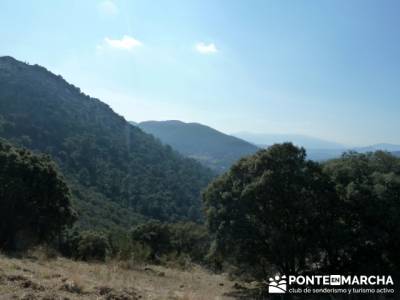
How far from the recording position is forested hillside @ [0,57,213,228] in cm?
8531

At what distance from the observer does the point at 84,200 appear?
2936 inches

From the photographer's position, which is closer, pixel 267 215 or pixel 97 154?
pixel 267 215

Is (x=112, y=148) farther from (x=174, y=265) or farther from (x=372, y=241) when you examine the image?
(x=372, y=241)

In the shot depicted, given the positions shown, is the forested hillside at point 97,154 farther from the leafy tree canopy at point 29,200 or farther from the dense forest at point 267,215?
the leafy tree canopy at point 29,200

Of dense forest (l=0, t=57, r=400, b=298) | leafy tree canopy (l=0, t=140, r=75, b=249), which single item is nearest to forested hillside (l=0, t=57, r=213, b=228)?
dense forest (l=0, t=57, r=400, b=298)

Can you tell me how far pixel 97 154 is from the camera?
105 meters

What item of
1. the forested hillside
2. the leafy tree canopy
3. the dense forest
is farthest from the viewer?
the forested hillside

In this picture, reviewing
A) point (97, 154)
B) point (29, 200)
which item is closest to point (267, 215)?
point (29, 200)

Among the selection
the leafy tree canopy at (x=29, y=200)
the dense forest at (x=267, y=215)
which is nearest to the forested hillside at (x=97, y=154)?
the dense forest at (x=267, y=215)

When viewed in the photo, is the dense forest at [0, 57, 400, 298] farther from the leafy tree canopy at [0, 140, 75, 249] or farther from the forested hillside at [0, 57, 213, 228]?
the forested hillside at [0, 57, 213, 228]

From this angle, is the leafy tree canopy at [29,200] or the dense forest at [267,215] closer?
the dense forest at [267,215]

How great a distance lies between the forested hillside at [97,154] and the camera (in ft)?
280

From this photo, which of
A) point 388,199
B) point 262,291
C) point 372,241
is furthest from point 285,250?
point 388,199

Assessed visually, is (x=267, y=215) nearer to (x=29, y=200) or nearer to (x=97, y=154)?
(x=29, y=200)
